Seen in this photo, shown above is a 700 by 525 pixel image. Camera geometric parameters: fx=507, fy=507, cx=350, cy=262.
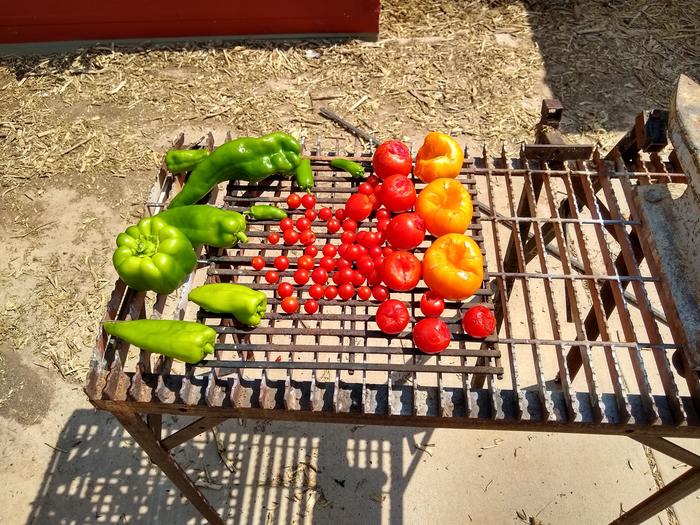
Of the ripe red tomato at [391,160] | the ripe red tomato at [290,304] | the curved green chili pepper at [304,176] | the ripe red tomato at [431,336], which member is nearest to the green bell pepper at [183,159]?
the curved green chili pepper at [304,176]

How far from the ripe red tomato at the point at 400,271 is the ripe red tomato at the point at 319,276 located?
1.50 ft

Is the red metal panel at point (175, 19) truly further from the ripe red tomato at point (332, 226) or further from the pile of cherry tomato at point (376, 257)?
the ripe red tomato at point (332, 226)

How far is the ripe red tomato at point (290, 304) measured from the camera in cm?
373

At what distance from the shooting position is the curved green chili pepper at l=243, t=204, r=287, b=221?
4254mm

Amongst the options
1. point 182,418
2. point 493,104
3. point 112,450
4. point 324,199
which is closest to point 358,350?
point 324,199

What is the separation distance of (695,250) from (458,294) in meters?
1.80

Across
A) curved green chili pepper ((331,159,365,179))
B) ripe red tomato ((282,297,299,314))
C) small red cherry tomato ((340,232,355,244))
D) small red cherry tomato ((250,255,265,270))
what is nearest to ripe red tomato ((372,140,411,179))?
curved green chili pepper ((331,159,365,179))

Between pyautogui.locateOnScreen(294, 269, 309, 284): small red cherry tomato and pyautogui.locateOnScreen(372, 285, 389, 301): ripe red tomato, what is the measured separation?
1.74 ft

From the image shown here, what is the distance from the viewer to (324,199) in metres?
4.43

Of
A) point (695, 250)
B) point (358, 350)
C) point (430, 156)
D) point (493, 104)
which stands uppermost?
point (493, 104)

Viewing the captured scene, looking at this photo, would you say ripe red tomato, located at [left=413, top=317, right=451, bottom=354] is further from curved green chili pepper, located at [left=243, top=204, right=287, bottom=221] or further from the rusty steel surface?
curved green chili pepper, located at [left=243, top=204, right=287, bottom=221]

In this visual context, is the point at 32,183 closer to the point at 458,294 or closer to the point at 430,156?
the point at 430,156

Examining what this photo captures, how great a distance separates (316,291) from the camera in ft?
12.5

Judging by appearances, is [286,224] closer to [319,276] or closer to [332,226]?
[332,226]
